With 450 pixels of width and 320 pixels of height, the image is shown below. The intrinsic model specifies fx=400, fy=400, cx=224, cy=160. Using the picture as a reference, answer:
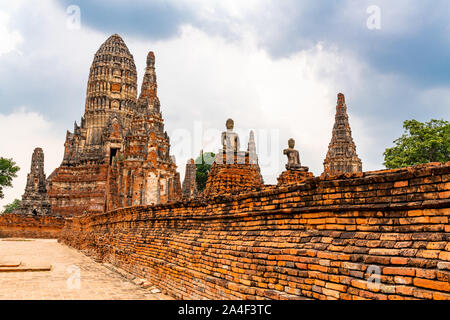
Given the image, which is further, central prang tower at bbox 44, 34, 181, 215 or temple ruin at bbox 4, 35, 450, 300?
central prang tower at bbox 44, 34, 181, 215

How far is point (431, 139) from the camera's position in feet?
76.6

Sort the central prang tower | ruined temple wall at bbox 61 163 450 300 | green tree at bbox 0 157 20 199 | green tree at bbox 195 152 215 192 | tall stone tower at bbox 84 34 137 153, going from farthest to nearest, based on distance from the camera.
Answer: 1. green tree at bbox 195 152 215 192
2. green tree at bbox 0 157 20 199
3. tall stone tower at bbox 84 34 137 153
4. the central prang tower
5. ruined temple wall at bbox 61 163 450 300

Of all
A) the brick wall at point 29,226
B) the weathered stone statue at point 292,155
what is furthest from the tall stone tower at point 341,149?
the brick wall at point 29,226

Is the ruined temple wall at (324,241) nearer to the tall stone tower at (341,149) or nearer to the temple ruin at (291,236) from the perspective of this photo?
the temple ruin at (291,236)

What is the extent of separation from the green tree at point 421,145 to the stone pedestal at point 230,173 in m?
17.0

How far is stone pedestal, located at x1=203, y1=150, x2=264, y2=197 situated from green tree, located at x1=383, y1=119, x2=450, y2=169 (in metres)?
17.0

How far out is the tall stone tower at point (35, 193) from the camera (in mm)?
35000

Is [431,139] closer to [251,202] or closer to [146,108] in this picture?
[146,108]

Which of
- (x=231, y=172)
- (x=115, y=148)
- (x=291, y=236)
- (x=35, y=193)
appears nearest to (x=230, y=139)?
(x=231, y=172)

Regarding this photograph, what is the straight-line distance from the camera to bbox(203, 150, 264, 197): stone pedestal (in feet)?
29.3

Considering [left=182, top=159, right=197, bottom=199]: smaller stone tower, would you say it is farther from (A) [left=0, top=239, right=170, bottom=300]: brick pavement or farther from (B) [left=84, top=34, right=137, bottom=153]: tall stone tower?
(A) [left=0, top=239, right=170, bottom=300]: brick pavement

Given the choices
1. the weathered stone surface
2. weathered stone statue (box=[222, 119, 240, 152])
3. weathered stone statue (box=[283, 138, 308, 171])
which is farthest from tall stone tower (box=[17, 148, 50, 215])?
the weathered stone surface

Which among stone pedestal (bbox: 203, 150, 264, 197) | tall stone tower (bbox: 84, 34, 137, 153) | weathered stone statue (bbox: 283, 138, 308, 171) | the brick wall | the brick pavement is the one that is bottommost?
the brick pavement
